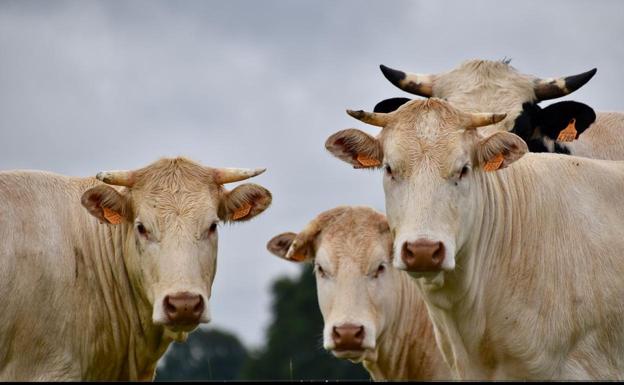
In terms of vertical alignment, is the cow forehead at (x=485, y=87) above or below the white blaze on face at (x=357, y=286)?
above

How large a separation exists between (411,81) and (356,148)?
4.12 metres

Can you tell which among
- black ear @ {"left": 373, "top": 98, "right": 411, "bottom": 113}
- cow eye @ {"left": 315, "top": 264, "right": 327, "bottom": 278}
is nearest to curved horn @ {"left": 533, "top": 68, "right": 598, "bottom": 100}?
black ear @ {"left": 373, "top": 98, "right": 411, "bottom": 113}

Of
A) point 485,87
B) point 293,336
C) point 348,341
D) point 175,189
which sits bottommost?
point 293,336

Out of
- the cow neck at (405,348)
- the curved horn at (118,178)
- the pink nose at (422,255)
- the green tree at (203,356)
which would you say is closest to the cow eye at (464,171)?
the pink nose at (422,255)

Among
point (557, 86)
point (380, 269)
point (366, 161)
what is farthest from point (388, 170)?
point (557, 86)

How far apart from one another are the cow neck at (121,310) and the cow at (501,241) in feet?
7.39

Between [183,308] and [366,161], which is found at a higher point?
[366,161]

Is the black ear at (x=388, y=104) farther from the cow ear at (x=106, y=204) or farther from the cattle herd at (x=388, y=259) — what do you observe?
the cow ear at (x=106, y=204)

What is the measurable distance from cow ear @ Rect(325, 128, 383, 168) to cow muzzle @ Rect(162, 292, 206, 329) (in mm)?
1765

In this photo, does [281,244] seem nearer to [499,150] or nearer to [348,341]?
[348,341]

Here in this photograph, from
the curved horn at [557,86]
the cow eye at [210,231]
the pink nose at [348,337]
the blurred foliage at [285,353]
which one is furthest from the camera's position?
the blurred foliage at [285,353]

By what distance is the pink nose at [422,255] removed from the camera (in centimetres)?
1084

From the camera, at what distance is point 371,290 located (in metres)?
13.0

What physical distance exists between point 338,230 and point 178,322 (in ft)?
7.06
